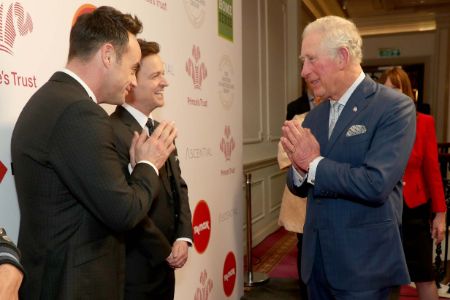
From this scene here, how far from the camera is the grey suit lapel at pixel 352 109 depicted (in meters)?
1.50

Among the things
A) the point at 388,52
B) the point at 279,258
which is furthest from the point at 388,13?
the point at 279,258

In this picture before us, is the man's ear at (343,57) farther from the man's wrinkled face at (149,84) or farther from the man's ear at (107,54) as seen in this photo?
the man's ear at (107,54)

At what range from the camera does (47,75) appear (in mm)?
1451

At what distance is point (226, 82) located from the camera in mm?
2719

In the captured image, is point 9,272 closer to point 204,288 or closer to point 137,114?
point 137,114

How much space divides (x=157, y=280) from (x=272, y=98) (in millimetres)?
4124

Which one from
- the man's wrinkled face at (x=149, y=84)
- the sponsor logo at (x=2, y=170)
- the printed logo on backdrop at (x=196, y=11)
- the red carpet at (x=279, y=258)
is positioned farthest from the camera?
the red carpet at (x=279, y=258)

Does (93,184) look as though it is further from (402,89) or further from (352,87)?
(402,89)

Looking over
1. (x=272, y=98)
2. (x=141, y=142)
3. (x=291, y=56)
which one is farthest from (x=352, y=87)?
(x=291, y=56)

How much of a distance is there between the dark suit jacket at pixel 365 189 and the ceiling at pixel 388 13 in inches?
256

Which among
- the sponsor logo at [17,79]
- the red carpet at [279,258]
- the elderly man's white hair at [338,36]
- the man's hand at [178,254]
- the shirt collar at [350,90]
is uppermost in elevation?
the elderly man's white hair at [338,36]

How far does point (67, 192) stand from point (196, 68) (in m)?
1.35

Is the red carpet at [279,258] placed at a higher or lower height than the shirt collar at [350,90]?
lower

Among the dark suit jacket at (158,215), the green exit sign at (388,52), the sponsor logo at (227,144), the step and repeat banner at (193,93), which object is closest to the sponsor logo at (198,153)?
the step and repeat banner at (193,93)
